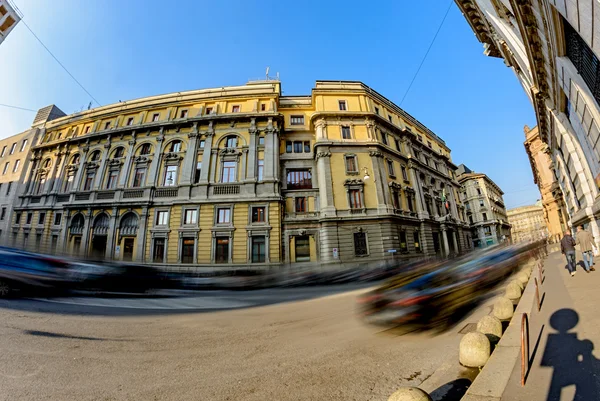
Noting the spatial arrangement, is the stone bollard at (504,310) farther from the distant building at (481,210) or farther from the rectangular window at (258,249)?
the distant building at (481,210)

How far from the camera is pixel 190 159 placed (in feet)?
67.2

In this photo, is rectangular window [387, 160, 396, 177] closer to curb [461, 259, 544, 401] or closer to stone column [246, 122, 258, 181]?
stone column [246, 122, 258, 181]

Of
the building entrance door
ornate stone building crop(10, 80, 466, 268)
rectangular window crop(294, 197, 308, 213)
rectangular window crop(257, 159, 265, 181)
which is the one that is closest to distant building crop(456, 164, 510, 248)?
ornate stone building crop(10, 80, 466, 268)

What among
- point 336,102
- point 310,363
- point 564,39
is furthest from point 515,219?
point 310,363

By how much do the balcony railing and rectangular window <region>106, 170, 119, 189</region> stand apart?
35.3 feet

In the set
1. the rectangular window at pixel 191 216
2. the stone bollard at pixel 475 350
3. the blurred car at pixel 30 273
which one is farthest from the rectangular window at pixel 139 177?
the stone bollard at pixel 475 350

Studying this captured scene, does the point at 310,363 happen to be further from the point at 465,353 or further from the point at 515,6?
the point at 515,6

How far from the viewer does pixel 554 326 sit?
13.1 ft

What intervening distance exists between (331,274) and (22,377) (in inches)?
537

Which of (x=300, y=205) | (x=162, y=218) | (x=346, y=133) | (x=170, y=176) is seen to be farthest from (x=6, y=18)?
(x=346, y=133)

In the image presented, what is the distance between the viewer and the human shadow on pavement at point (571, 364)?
2.25m

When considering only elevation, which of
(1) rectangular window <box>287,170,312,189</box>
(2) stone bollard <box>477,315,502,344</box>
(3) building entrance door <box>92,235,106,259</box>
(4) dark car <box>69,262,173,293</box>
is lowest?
(2) stone bollard <box>477,315,502,344</box>

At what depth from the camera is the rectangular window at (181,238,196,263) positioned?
1797 centimetres

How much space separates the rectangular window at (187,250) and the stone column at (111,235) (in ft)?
20.8
